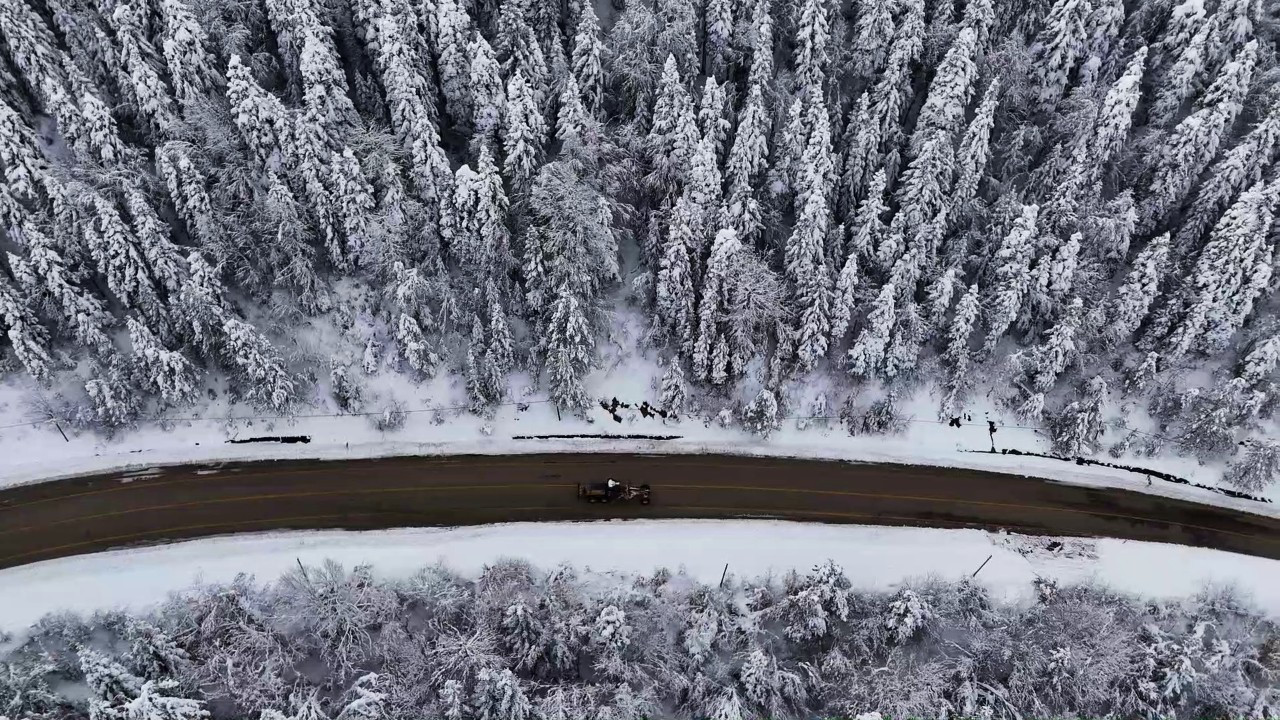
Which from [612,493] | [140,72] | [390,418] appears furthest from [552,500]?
[140,72]

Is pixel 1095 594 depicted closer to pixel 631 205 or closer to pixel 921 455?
pixel 921 455

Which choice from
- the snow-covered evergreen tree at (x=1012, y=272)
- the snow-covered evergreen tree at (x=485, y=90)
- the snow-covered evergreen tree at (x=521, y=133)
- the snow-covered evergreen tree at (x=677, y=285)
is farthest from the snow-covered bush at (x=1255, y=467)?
the snow-covered evergreen tree at (x=485, y=90)

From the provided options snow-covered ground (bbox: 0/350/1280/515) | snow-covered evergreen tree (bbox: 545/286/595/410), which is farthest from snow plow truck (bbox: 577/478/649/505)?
snow-covered evergreen tree (bbox: 545/286/595/410)

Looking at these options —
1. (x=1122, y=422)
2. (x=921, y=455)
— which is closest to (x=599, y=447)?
(x=921, y=455)

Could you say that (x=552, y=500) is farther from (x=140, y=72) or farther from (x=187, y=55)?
(x=140, y=72)

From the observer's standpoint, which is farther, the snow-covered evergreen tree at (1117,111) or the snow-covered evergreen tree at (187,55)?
the snow-covered evergreen tree at (1117,111)

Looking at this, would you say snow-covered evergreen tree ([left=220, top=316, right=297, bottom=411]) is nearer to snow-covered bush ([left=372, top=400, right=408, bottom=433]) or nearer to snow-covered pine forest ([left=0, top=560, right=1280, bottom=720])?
snow-covered bush ([left=372, top=400, right=408, bottom=433])

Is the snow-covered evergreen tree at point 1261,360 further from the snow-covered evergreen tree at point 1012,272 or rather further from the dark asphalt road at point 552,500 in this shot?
the snow-covered evergreen tree at point 1012,272

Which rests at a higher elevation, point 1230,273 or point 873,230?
point 873,230
